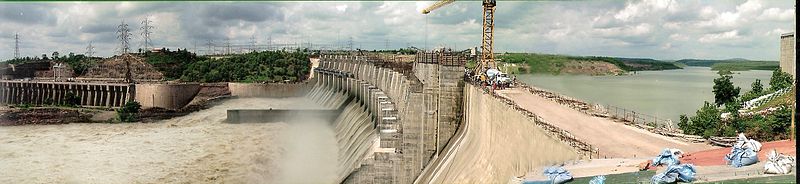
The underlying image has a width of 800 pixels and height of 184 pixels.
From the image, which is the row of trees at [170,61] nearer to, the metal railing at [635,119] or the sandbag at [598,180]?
the metal railing at [635,119]

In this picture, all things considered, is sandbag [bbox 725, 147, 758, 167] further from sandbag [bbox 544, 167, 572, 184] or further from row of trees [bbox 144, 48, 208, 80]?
row of trees [bbox 144, 48, 208, 80]

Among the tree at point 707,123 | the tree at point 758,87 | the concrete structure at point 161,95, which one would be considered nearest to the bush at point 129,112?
the concrete structure at point 161,95

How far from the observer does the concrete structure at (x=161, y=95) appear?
124ft

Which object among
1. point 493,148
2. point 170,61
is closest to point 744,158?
point 493,148

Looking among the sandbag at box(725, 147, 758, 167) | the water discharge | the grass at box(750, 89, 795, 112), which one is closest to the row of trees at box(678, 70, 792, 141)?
the grass at box(750, 89, 795, 112)

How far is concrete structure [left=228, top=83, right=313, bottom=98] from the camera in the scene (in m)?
41.4

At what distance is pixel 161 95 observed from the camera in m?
37.9

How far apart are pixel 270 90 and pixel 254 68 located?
620 cm

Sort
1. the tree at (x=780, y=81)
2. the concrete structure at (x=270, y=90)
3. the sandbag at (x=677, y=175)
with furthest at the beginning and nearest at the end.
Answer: the concrete structure at (x=270, y=90)
the tree at (x=780, y=81)
the sandbag at (x=677, y=175)

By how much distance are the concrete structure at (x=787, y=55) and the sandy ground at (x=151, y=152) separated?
12792mm

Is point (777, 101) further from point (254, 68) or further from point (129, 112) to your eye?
point (254, 68)

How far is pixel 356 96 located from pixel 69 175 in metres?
10.4

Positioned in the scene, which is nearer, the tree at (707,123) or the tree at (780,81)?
the tree at (707,123)

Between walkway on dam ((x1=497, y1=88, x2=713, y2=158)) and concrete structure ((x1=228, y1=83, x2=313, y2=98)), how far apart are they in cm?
2827
